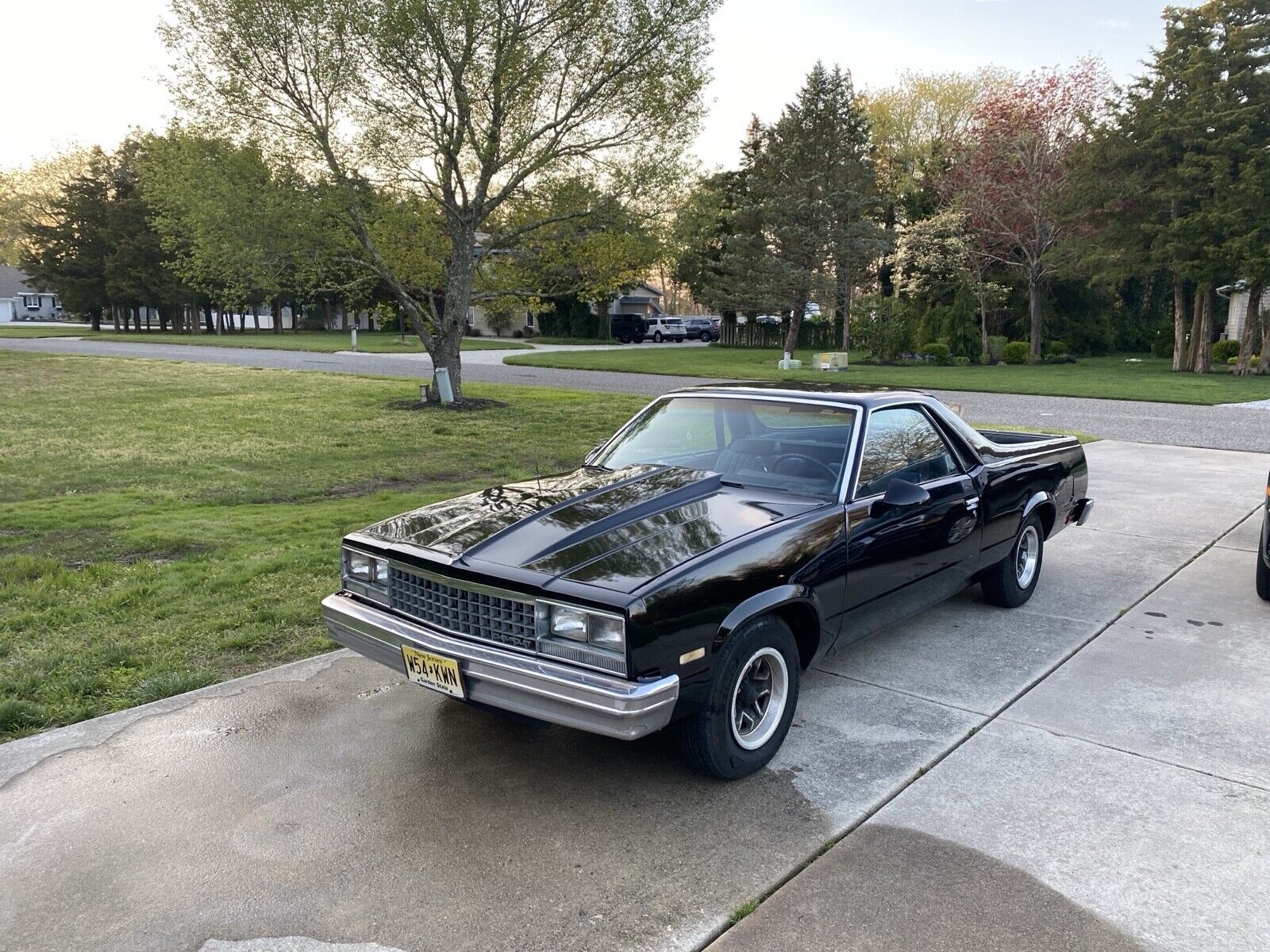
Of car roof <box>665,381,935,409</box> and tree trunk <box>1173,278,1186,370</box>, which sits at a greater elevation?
tree trunk <box>1173,278,1186,370</box>

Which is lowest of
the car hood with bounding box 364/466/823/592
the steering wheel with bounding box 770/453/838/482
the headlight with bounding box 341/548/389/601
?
the headlight with bounding box 341/548/389/601

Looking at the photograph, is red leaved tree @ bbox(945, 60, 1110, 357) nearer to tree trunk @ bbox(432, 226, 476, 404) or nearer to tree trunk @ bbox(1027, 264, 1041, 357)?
tree trunk @ bbox(1027, 264, 1041, 357)

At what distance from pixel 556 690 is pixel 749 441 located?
77.3 inches

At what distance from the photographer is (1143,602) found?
564cm

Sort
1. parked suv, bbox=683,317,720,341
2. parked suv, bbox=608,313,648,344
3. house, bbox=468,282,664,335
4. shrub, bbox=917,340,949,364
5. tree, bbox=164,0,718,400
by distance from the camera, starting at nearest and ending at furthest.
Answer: tree, bbox=164,0,718,400 → shrub, bbox=917,340,949,364 → parked suv, bbox=608,313,648,344 → parked suv, bbox=683,317,720,341 → house, bbox=468,282,664,335

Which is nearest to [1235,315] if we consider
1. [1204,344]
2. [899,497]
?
[1204,344]

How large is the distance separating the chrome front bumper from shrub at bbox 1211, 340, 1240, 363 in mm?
36245

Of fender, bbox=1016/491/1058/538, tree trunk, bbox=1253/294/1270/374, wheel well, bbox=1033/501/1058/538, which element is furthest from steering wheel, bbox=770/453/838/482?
tree trunk, bbox=1253/294/1270/374

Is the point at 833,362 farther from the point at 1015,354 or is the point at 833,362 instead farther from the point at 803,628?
the point at 803,628

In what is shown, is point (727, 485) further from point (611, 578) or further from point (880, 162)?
point (880, 162)

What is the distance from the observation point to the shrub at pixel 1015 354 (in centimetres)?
3328

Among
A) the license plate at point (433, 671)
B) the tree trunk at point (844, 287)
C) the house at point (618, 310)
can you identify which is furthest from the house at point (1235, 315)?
the license plate at point (433, 671)

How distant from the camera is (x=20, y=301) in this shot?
89.4m

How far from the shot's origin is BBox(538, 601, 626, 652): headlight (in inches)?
119
